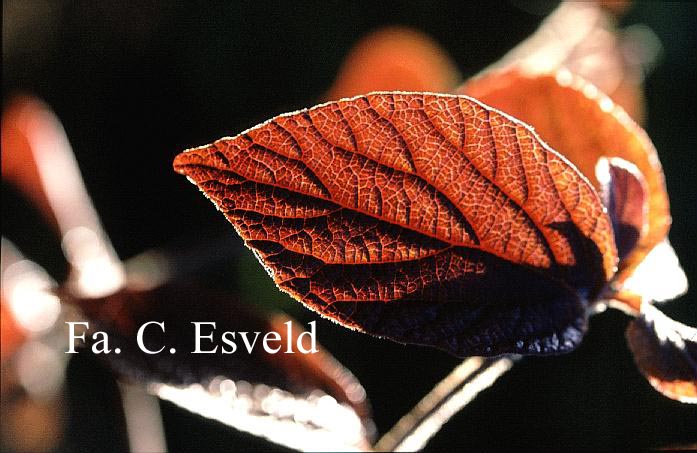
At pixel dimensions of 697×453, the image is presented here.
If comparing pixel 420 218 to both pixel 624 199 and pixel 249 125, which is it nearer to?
pixel 624 199

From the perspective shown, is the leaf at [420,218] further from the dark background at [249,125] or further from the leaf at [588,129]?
the dark background at [249,125]

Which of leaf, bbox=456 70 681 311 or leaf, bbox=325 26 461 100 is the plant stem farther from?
leaf, bbox=325 26 461 100

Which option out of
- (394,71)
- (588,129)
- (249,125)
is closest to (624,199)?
(588,129)

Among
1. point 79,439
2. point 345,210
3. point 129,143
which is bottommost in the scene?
point 79,439

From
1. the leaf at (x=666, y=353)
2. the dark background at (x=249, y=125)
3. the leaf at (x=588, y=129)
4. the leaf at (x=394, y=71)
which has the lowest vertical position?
the dark background at (x=249, y=125)

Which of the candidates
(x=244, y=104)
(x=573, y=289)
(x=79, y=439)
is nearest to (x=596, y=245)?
(x=573, y=289)

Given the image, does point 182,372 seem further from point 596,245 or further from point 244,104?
point 244,104

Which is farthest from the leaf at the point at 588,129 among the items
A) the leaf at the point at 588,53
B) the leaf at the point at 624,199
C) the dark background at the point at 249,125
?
the dark background at the point at 249,125
